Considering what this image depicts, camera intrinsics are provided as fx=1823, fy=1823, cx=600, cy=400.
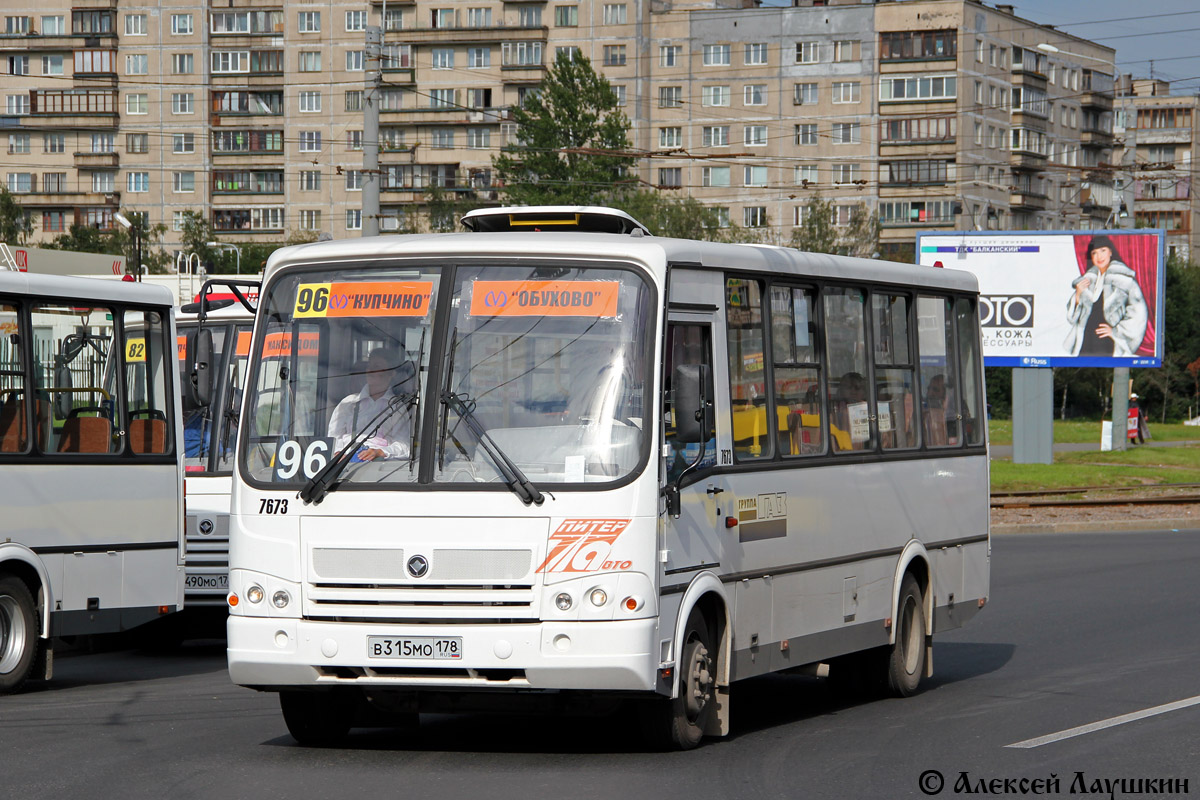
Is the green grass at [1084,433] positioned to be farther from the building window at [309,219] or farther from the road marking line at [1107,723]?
the road marking line at [1107,723]

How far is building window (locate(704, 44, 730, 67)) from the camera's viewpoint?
103m

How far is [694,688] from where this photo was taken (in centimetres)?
940

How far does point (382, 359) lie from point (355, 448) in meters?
0.48

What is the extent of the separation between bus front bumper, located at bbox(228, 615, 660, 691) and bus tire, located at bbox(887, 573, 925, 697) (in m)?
4.01

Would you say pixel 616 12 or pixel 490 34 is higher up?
pixel 616 12

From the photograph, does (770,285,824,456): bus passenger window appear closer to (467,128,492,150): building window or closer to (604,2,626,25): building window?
(467,128,492,150): building window

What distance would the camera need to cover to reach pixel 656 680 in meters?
8.76

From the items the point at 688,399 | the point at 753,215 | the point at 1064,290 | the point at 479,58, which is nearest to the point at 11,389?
the point at 688,399

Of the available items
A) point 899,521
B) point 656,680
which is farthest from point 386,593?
point 899,521

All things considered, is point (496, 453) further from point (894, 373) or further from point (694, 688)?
point (894, 373)

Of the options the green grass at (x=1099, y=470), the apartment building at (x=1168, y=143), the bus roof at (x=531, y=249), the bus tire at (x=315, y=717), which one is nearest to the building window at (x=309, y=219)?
the green grass at (x=1099, y=470)

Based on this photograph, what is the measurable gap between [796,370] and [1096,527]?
20083 millimetres

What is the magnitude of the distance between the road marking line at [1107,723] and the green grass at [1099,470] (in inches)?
987

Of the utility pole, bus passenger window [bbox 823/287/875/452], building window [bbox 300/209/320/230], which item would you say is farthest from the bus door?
building window [bbox 300/209/320/230]
